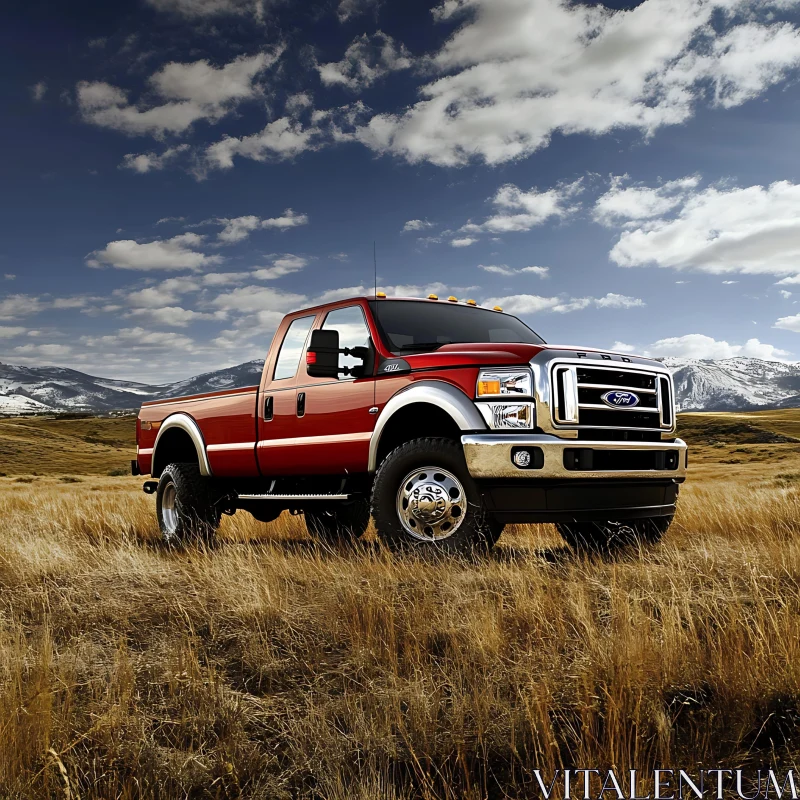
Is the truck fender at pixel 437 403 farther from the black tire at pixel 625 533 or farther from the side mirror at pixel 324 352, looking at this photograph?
the black tire at pixel 625 533

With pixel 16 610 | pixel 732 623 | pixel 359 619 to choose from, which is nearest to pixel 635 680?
pixel 732 623

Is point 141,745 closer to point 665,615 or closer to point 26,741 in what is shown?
point 26,741

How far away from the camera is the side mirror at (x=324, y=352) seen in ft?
22.2

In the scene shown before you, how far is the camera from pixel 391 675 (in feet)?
11.7

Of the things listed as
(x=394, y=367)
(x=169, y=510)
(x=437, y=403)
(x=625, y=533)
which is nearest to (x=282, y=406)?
(x=394, y=367)

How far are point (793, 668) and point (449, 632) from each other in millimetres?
1623

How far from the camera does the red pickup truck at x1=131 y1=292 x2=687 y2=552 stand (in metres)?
6.07

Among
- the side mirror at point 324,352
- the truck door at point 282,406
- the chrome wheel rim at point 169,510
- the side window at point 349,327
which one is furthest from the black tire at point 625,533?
the chrome wheel rim at point 169,510

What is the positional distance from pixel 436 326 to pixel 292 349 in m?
1.54

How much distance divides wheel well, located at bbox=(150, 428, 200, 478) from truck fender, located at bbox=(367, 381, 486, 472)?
3.79 meters

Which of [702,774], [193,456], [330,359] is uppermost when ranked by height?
[330,359]

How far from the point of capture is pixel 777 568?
17.9ft

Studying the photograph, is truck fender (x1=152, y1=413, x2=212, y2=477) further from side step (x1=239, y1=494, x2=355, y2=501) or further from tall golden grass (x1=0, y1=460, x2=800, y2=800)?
tall golden grass (x1=0, y1=460, x2=800, y2=800)

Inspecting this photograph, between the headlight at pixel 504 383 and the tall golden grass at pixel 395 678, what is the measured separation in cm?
127
